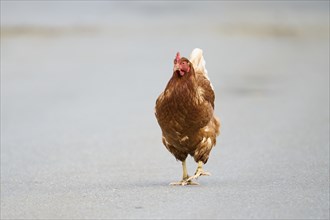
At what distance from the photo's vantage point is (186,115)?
811 cm

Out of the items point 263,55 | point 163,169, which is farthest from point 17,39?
point 163,169

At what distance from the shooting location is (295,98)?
1351 cm

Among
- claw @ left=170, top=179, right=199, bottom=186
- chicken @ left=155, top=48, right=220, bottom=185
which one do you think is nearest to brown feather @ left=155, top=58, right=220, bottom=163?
chicken @ left=155, top=48, right=220, bottom=185

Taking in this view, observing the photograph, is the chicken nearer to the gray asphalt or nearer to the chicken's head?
the chicken's head

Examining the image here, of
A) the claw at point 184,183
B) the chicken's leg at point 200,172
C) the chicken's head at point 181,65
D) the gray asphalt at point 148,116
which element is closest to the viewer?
the gray asphalt at point 148,116

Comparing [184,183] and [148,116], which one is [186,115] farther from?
[148,116]

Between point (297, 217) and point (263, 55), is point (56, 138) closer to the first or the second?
point (297, 217)

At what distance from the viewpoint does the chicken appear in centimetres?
807

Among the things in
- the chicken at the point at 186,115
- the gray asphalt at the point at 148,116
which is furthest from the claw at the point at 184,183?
the gray asphalt at the point at 148,116

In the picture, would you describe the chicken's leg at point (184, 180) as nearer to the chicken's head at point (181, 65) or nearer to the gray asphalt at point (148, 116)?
the gray asphalt at point (148, 116)

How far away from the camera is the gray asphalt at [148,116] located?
717cm

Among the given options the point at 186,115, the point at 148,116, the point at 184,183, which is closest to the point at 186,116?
the point at 186,115

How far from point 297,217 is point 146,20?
18.4m

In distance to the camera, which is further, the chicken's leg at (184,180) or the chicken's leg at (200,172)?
the chicken's leg at (200,172)
